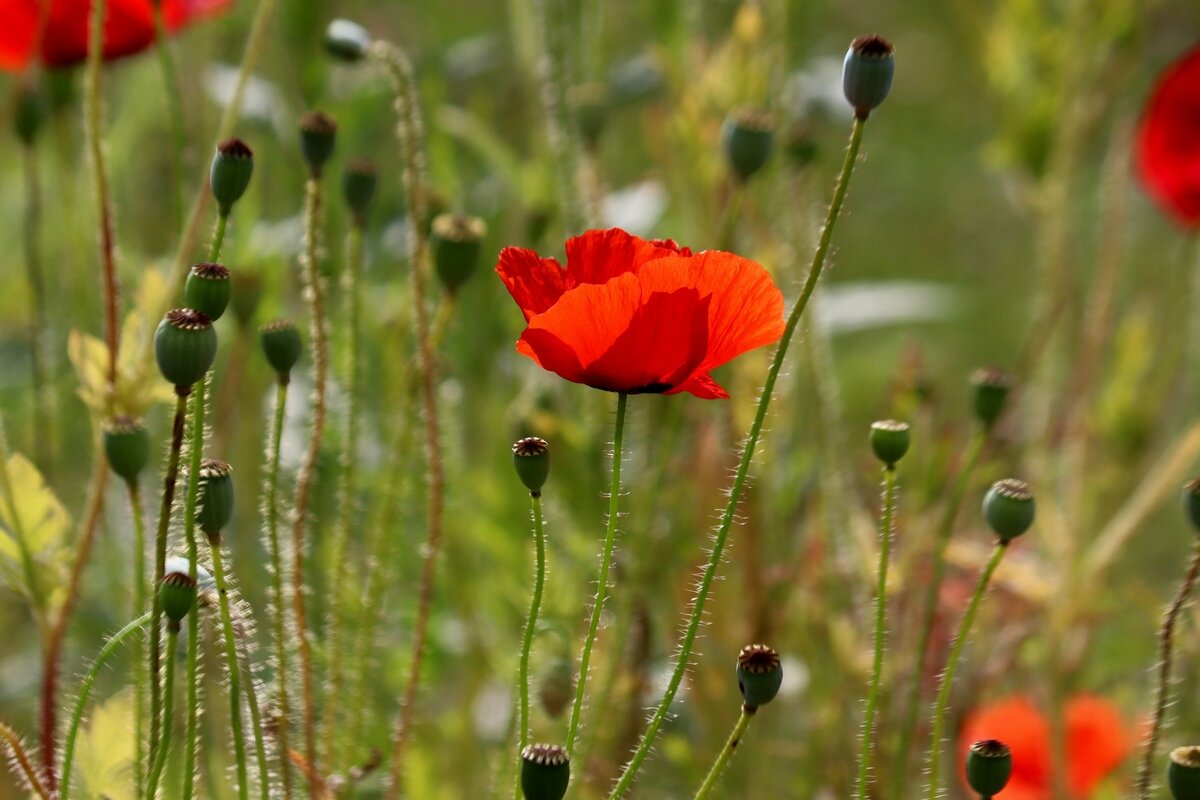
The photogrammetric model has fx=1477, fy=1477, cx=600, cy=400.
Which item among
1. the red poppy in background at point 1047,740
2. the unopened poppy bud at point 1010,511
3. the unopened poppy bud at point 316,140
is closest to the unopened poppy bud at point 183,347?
the unopened poppy bud at point 316,140

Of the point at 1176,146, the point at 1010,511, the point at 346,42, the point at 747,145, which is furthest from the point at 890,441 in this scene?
the point at 1176,146

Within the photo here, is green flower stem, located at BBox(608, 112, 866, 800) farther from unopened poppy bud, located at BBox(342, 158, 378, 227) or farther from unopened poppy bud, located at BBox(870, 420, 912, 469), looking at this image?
unopened poppy bud, located at BBox(342, 158, 378, 227)

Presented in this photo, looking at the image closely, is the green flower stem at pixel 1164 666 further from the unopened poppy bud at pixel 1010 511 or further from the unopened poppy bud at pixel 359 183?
the unopened poppy bud at pixel 359 183

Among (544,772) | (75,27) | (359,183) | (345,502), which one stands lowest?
(544,772)

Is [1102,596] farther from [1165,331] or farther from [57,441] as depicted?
[57,441]

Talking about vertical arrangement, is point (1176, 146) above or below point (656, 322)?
above

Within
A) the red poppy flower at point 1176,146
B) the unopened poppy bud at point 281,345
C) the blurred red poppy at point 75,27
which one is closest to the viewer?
the unopened poppy bud at point 281,345

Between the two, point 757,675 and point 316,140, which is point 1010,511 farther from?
point 316,140
